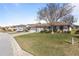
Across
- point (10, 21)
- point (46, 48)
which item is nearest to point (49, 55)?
point (46, 48)

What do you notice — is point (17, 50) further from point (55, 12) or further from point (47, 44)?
point (55, 12)

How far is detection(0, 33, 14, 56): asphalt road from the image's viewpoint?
2.59 m

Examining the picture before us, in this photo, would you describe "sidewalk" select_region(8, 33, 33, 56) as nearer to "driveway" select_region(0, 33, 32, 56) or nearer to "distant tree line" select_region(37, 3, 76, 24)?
"driveway" select_region(0, 33, 32, 56)

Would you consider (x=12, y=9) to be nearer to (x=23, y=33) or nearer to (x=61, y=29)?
(x=23, y=33)

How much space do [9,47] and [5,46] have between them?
0.04 metres

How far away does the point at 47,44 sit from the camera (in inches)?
103

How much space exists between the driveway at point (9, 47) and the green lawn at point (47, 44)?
0.14 feet

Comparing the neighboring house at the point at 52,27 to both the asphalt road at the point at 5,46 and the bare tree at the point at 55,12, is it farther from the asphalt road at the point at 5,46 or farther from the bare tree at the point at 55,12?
the asphalt road at the point at 5,46

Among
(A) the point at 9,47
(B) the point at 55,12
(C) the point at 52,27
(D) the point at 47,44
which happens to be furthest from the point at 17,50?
(B) the point at 55,12

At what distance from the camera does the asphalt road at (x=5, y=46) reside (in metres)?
2.59

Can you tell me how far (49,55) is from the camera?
2.59m

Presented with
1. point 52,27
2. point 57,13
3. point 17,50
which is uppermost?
point 57,13

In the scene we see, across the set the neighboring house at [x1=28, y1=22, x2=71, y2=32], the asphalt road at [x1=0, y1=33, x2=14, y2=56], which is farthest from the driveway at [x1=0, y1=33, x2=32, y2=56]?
the neighboring house at [x1=28, y1=22, x2=71, y2=32]

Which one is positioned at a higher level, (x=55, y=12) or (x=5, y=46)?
(x=55, y=12)
